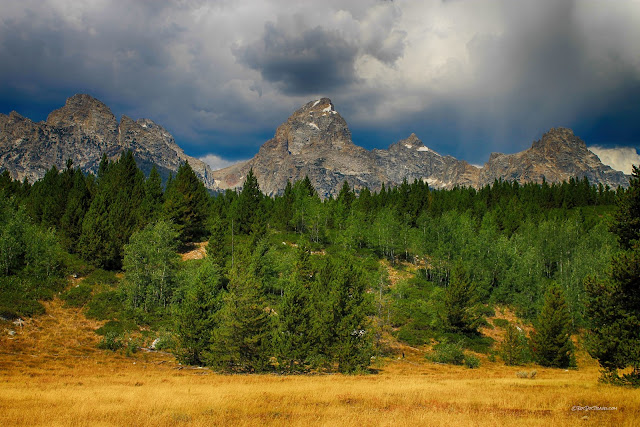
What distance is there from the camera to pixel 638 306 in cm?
1981

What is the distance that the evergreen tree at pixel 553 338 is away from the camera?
41062 mm

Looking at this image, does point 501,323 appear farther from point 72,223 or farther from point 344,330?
point 72,223

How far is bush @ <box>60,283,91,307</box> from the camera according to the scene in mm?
47850

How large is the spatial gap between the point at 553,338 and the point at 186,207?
213 ft

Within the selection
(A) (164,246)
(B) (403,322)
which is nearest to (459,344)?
(B) (403,322)

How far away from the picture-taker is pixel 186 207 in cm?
7462

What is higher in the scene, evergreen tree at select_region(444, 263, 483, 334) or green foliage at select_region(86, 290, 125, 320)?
evergreen tree at select_region(444, 263, 483, 334)

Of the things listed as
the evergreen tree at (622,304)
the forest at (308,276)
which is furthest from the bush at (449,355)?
the evergreen tree at (622,304)

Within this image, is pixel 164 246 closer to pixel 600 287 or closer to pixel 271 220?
pixel 271 220

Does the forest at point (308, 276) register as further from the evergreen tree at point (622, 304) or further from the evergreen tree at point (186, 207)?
the evergreen tree at point (186, 207)

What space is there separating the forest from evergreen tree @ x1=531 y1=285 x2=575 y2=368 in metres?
0.16

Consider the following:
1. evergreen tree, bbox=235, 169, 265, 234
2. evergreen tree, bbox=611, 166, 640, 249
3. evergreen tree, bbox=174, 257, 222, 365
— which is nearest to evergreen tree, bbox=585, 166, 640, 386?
evergreen tree, bbox=611, 166, 640, 249

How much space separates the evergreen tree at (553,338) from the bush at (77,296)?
5737 cm

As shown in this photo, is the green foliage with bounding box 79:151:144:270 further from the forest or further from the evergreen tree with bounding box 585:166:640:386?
the evergreen tree with bounding box 585:166:640:386
